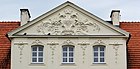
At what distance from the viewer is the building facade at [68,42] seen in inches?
1369

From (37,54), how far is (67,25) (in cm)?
299

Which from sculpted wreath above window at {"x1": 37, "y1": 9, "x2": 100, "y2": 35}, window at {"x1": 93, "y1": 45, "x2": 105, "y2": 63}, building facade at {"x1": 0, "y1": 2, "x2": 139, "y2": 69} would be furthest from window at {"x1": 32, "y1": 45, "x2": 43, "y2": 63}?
window at {"x1": 93, "y1": 45, "x2": 105, "y2": 63}

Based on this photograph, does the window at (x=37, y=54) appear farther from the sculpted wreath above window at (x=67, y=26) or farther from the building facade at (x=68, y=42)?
the sculpted wreath above window at (x=67, y=26)

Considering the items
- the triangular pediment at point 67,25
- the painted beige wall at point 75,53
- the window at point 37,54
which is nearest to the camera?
the painted beige wall at point 75,53

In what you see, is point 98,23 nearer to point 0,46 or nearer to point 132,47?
point 132,47

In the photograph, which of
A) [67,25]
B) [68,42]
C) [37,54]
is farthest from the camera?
[67,25]

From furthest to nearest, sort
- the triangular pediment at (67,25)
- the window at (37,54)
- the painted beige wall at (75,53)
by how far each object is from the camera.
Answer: the triangular pediment at (67,25) → the window at (37,54) → the painted beige wall at (75,53)

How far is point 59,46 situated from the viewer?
3509 centimetres

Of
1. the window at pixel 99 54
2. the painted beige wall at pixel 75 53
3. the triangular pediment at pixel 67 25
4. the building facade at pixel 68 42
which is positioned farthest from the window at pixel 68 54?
the window at pixel 99 54

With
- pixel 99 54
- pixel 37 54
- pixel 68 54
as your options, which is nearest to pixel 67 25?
pixel 68 54

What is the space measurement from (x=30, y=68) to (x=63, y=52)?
2621mm

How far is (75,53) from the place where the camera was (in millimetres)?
35000

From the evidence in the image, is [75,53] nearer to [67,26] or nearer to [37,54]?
[67,26]

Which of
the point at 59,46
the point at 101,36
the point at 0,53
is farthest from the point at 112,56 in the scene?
the point at 0,53
